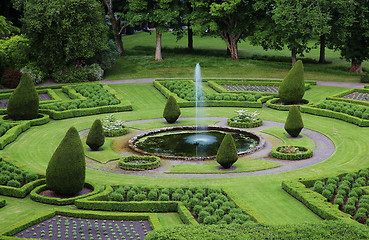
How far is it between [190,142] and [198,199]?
35.2ft

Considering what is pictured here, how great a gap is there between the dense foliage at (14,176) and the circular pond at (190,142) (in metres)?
7.40

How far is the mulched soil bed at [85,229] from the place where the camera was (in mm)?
18812

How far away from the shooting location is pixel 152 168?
27.4m

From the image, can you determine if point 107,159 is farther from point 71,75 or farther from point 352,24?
point 352,24

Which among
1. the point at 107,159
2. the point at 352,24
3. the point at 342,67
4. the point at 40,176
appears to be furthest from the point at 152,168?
the point at 342,67

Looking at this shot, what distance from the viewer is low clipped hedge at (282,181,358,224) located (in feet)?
65.6

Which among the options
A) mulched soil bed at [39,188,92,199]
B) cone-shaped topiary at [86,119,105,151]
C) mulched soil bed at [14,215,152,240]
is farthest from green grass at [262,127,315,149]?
mulched soil bed at [14,215,152,240]

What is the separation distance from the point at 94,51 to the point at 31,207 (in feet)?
109

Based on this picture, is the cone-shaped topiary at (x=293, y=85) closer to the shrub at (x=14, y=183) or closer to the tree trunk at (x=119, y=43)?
the shrub at (x=14, y=183)

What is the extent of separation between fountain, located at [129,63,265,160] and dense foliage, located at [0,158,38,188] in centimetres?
738

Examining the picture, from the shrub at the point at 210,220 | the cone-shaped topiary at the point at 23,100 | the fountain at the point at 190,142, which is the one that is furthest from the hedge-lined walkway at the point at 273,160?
the cone-shaped topiary at the point at 23,100

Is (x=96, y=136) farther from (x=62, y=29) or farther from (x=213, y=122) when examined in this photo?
(x=62, y=29)

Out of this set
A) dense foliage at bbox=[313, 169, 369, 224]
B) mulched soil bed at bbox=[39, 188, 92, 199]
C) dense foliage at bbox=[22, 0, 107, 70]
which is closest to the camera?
dense foliage at bbox=[313, 169, 369, 224]

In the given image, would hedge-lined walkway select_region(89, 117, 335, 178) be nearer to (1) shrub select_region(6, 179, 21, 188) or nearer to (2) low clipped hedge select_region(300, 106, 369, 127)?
(2) low clipped hedge select_region(300, 106, 369, 127)
